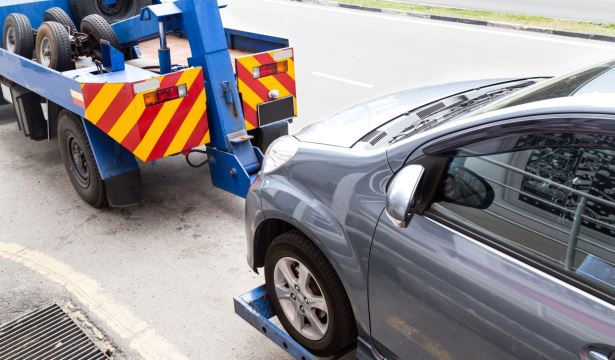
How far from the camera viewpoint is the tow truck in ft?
14.9

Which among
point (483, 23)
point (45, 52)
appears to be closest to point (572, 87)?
point (45, 52)

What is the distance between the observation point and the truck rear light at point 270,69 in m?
5.06

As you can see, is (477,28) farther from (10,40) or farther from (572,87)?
(572,87)

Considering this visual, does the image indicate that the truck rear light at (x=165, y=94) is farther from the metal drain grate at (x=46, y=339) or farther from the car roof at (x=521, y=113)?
the car roof at (x=521, y=113)

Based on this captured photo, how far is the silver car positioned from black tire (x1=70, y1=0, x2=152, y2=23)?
427cm

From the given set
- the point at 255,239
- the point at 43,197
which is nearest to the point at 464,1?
the point at 43,197

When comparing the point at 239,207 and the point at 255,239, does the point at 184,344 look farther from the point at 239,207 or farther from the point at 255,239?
the point at 239,207

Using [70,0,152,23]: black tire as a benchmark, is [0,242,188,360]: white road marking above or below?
below

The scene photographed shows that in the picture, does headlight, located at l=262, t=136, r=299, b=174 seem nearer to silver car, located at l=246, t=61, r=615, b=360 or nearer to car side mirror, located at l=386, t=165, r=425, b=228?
silver car, located at l=246, t=61, r=615, b=360

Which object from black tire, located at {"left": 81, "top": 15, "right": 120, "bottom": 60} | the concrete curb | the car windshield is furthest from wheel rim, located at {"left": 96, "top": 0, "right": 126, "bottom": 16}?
the concrete curb

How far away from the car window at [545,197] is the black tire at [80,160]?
11.4 feet

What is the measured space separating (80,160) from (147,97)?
127 centimetres

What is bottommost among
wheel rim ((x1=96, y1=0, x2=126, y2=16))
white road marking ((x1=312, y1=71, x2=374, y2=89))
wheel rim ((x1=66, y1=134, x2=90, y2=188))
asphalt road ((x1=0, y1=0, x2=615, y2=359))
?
asphalt road ((x1=0, y1=0, x2=615, y2=359))

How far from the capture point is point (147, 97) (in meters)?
4.46
